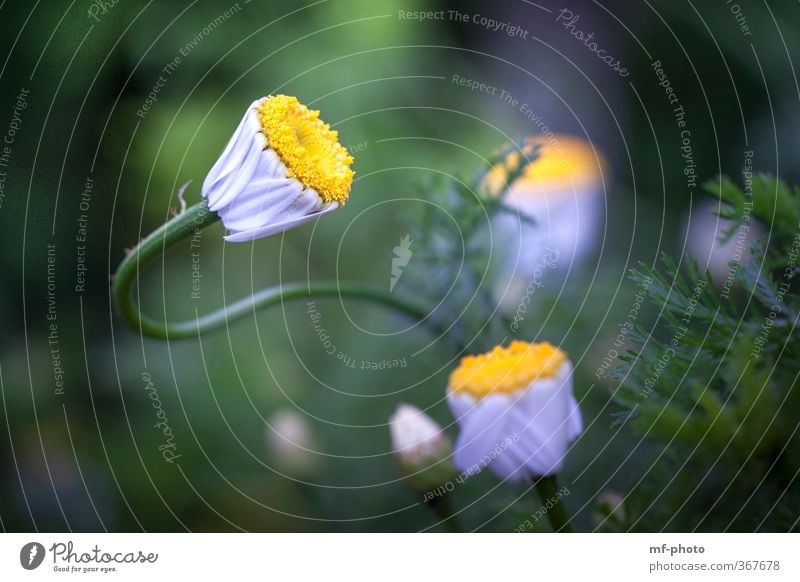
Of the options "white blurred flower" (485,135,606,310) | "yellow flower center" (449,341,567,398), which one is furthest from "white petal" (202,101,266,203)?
"white blurred flower" (485,135,606,310)

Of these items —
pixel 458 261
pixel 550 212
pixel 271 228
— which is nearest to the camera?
pixel 271 228

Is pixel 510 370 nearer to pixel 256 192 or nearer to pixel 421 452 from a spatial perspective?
pixel 421 452

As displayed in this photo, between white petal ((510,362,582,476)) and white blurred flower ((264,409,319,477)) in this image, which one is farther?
white blurred flower ((264,409,319,477))

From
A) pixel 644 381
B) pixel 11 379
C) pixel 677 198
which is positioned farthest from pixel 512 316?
pixel 11 379

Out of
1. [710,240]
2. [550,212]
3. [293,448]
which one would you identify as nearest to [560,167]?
[550,212]

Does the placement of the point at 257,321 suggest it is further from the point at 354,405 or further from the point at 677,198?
the point at 677,198

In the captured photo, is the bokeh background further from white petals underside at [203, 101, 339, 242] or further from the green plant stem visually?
white petals underside at [203, 101, 339, 242]
